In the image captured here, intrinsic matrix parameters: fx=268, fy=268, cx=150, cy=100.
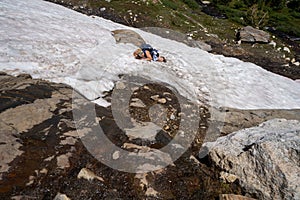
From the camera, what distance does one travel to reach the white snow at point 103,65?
8.30m

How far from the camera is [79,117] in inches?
244

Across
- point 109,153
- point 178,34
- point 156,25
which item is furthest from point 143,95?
point 156,25

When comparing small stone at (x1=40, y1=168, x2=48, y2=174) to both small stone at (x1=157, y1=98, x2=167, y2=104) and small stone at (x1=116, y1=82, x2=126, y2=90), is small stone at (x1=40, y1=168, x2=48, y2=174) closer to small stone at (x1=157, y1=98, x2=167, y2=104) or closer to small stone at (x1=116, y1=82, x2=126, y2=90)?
small stone at (x1=116, y1=82, x2=126, y2=90)

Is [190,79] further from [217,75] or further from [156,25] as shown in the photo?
[156,25]

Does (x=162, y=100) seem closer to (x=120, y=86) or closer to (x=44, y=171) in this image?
(x=120, y=86)

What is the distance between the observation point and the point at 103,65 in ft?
31.2

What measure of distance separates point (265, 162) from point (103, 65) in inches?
252

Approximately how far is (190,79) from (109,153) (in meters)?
5.57

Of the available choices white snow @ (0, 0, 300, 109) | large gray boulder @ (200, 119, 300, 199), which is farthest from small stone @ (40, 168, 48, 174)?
large gray boulder @ (200, 119, 300, 199)

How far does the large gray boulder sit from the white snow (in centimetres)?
329

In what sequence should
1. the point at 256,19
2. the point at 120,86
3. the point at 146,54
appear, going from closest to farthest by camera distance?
the point at 120,86 < the point at 146,54 < the point at 256,19

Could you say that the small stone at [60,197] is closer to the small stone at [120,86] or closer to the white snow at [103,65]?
the white snow at [103,65]

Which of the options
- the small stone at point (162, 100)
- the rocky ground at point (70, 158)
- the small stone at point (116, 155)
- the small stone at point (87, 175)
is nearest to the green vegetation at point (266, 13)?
the small stone at point (162, 100)

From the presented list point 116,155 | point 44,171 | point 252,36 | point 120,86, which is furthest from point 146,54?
point 252,36
